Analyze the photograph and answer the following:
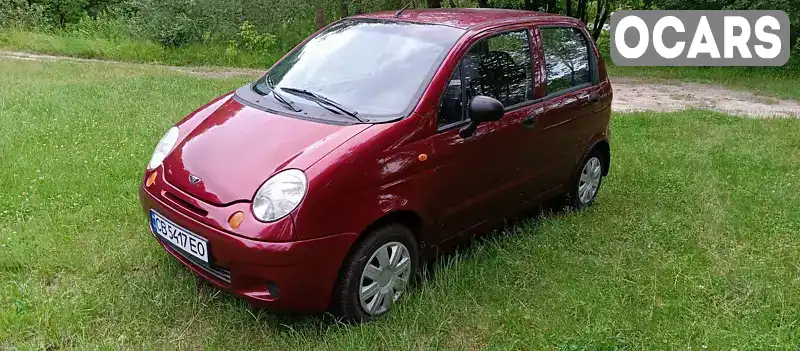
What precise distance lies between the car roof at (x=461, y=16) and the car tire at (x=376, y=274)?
1.55 meters

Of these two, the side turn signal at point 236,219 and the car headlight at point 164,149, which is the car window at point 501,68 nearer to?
the side turn signal at point 236,219

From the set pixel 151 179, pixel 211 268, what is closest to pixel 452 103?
pixel 211 268

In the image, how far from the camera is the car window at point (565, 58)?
487 centimetres

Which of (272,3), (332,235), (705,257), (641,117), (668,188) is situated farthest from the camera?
(272,3)

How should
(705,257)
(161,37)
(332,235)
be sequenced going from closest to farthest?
(332,235), (705,257), (161,37)

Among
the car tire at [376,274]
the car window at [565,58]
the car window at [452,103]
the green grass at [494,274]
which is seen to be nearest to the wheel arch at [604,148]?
the green grass at [494,274]

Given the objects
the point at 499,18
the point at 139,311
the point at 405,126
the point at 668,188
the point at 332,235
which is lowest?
the point at 668,188

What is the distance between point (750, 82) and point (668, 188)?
410 inches

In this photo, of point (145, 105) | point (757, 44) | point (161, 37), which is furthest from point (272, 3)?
point (757, 44)

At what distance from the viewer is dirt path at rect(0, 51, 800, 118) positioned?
38.5 ft

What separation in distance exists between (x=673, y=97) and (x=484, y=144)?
1033 cm

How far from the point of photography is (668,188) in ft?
20.4

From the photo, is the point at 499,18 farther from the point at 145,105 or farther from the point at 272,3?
the point at 272,3

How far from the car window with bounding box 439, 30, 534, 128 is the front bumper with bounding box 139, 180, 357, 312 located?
1123 mm
